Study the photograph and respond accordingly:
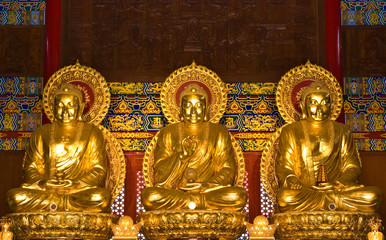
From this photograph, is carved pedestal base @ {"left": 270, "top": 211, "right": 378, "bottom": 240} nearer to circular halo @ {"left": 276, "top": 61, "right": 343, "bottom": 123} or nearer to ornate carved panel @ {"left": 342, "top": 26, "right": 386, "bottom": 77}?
circular halo @ {"left": 276, "top": 61, "right": 343, "bottom": 123}

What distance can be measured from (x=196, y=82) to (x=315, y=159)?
1.37m

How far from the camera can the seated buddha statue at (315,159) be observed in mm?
6352

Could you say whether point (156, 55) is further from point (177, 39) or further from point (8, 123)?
point (8, 123)

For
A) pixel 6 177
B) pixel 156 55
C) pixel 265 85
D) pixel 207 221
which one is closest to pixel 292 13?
pixel 265 85

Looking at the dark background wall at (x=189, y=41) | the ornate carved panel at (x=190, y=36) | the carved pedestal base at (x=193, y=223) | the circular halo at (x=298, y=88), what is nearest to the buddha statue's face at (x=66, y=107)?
the dark background wall at (x=189, y=41)

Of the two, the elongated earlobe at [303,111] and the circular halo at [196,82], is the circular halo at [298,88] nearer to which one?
the elongated earlobe at [303,111]

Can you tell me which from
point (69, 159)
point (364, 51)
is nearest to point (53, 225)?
point (69, 159)

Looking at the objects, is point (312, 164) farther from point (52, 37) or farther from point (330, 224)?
point (52, 37)

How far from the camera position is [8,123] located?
296 inches

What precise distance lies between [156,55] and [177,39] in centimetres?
27

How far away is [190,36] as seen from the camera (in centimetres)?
776

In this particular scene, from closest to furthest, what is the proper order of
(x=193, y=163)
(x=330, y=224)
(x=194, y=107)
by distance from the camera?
(x=330, y=224), (x=193, y=163), (x=194, y=107)

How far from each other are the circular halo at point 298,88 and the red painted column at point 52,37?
7.30ft

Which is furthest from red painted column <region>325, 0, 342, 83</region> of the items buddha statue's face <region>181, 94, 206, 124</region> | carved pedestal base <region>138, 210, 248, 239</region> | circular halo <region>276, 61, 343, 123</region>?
carved pedestal base <region>138, 210, 248, 239</region>
